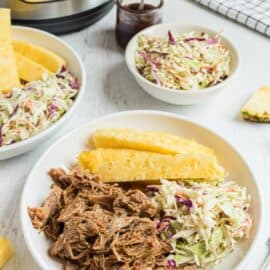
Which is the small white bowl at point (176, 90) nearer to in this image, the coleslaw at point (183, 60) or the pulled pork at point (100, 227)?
Result: the coleslaw at point (183, 60)

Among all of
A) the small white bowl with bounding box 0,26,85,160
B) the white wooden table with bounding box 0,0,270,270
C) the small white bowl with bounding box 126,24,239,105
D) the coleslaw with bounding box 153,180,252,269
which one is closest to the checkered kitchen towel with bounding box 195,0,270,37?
the white wooden table with bounding box 0,0,270,270

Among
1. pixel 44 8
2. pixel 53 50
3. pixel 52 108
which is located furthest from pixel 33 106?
pixel 44 8

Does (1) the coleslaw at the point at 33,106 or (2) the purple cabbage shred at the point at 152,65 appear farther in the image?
(2) the purple cabbage shred at the point at 152,65

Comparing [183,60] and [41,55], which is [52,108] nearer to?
[41,55]

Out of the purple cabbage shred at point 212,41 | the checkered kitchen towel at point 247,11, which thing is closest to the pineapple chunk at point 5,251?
the purple cabbage shred at point 212,41

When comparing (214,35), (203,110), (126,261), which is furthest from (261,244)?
(214,35)

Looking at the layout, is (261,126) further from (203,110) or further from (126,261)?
(126,261)
